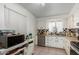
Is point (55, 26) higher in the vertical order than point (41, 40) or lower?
higher

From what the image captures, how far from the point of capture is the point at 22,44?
160cm

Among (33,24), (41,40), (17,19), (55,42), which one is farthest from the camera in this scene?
(55,42)

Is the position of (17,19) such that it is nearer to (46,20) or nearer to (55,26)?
(46,20)

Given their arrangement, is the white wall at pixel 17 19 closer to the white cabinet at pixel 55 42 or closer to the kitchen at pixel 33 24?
the kitchen at pixel 33 24

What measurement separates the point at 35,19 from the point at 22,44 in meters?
0.53

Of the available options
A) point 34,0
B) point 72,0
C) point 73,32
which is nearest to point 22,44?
point 34,0

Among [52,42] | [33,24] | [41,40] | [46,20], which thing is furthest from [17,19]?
[52,42]

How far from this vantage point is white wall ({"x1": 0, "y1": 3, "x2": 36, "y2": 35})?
130 centimetres

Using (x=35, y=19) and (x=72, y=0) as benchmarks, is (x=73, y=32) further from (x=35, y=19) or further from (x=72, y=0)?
(x=72, y=0)

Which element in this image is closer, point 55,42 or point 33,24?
point 33,24

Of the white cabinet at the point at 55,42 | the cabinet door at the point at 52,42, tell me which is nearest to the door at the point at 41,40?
the white cabinet at the point at 55,42

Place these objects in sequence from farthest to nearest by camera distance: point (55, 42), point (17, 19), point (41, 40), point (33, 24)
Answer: point (55, 42)
point (41, 40)
point (33, 24)
point (17, 19)

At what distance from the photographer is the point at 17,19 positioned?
4.85ft

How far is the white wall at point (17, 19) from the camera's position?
51.3 inches
